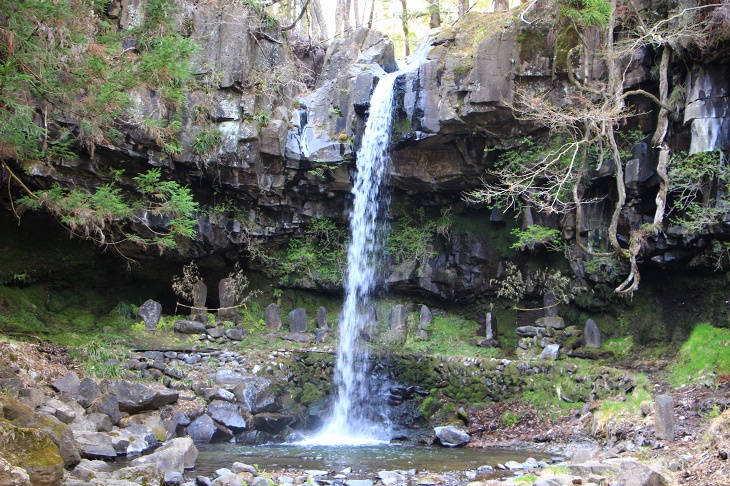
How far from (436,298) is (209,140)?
7.49 metres

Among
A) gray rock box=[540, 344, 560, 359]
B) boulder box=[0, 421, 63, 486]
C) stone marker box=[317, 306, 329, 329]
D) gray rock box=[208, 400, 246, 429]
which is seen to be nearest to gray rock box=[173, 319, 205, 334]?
stone marker box=[317, 306, 329, 329]

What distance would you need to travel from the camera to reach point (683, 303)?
1230cm

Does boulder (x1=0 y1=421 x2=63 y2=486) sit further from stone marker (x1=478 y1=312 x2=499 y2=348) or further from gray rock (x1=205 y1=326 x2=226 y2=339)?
stone marker (x1=478 y1=312 x2=499 y2=348)

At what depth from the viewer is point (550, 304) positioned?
14125 millimetres

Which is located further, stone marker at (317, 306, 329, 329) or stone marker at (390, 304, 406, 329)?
stone marker at (317, 306, 329, 329)

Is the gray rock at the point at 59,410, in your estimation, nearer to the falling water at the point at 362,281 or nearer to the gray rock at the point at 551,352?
the falling water at the point at 362,281

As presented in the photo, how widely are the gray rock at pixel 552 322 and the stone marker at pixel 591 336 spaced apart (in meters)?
0.69

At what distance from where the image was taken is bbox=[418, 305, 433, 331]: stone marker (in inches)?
590

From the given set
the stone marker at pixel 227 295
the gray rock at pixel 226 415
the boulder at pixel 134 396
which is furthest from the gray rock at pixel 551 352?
the boulder at pixel 134 396

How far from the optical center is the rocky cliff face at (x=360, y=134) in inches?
497

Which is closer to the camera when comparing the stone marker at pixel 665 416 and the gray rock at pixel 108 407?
the stone marker at pixel 665 416

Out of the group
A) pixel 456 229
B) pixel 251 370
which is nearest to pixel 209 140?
pixel 251 370

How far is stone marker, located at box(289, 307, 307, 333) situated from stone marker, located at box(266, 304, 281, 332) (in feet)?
1.22

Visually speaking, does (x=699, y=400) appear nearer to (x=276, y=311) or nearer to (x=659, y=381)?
(x=659, y=381)
